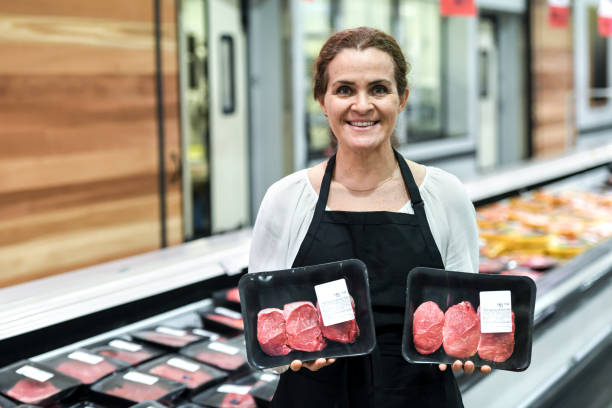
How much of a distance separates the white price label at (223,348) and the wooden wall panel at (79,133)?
1807 mm

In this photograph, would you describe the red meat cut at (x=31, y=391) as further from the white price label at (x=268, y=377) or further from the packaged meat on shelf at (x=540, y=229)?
the packaged meat on shelf at (x=540, y=229)

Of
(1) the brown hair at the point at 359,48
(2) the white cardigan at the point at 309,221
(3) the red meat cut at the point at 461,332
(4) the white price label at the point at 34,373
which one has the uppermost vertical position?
(1) the brown hair at the point at 359,48

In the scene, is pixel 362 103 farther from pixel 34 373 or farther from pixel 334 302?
pixel 34 373

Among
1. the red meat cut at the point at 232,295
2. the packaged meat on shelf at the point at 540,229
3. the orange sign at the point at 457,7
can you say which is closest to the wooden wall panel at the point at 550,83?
the packaged meat on shelf at the point at 540,229

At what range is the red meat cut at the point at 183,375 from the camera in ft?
6.61

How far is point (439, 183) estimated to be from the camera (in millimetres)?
1474

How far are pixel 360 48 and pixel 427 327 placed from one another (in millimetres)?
547

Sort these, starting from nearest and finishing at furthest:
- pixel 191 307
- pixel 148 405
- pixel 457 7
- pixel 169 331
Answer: pixel 148 405 → pixel 169 331 → pixel 191 307 → pixel 457 7

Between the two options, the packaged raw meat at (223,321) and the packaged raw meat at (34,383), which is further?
the packaged raw meat at (223,321)

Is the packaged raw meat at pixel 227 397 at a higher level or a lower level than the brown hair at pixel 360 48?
lower

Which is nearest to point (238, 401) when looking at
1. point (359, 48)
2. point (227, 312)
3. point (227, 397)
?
point (227, 397)

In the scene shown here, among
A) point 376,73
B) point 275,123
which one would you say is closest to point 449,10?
point 275,123

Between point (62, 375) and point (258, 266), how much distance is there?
0.74m

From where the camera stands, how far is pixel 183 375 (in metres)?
2.05
